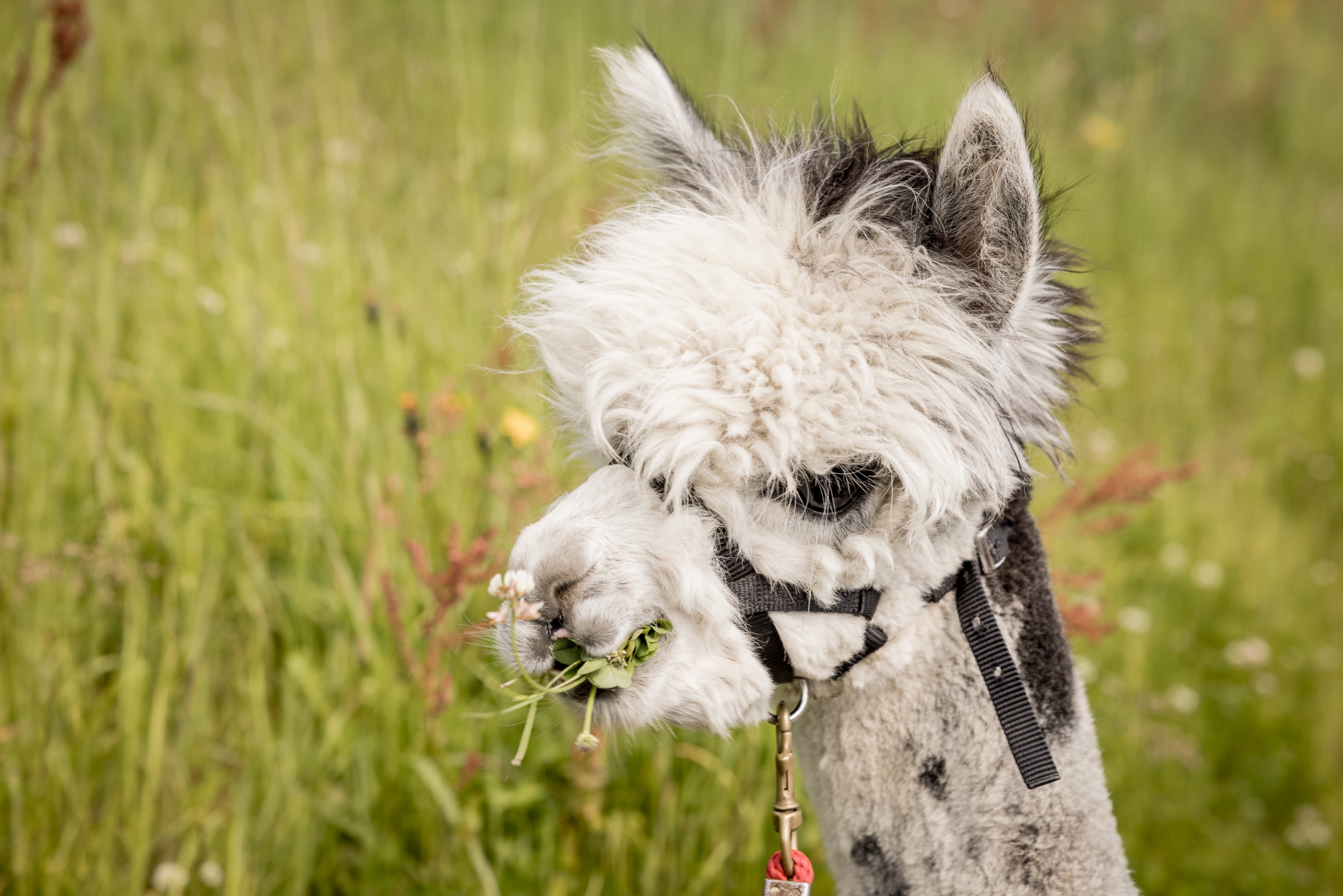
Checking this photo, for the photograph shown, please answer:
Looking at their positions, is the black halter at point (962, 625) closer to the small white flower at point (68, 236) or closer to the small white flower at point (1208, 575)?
the small white flower at point (68, 236)

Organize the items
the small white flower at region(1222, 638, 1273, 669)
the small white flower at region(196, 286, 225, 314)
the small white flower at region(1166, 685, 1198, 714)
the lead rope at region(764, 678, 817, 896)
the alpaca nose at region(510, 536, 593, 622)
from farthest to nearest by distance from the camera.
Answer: the small white flower at region(1222, 638, 1273, 669), the small white flower at region(1166, 685, 1198, 714), the small white flower at region(196, 286, 225, 314), the lead rope at region(764, 678, 817, 896), the alpaca nose at region(510, 536, 593, 622)

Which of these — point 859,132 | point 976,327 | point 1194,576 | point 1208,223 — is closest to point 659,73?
point 859,132

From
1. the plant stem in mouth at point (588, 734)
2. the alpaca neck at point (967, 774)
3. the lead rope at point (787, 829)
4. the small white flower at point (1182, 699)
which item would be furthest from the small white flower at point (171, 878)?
the small white flower at point (1182, 699)

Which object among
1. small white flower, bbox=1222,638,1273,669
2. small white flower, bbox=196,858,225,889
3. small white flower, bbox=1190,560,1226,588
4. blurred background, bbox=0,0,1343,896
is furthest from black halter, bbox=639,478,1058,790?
small white flower, bbox=1190,560,1226,588

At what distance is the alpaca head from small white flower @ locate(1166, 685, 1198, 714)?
2451mm

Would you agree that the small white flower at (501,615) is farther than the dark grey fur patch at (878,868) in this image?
No

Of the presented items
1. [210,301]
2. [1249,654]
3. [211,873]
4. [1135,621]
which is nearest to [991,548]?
→ [211,873]

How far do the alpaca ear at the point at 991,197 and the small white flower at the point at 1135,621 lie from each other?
2.68 meters

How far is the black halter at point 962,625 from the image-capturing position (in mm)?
1389

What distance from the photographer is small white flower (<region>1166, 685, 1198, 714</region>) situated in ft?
10.9

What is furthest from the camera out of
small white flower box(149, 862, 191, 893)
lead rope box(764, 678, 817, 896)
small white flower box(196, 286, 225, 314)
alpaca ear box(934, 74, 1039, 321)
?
small white flower box(196, 286, 225, 314)

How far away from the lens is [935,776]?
1.46m

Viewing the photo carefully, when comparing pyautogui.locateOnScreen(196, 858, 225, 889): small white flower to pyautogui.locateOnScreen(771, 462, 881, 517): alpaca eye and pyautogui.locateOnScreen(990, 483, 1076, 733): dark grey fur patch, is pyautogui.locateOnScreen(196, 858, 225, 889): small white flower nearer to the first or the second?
pyautogui.locateOnScreen(771, 462, 881, 517): alpaca eye

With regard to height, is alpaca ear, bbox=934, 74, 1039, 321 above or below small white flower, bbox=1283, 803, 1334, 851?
above
